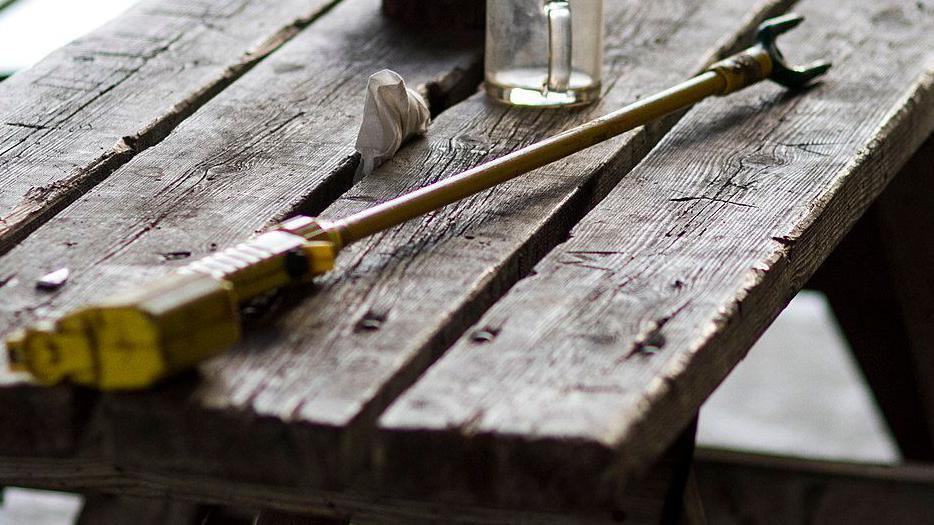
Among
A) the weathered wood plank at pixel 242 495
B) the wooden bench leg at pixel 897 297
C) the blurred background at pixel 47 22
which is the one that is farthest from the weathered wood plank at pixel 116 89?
the blurred background at pixel 47 22

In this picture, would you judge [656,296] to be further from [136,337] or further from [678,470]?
[678,470]

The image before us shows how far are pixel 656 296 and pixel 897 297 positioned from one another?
1019 mm

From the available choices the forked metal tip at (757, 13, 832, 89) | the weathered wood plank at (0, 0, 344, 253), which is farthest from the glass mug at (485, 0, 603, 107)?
the weathered wood plank at (0, 0, 344, 253)

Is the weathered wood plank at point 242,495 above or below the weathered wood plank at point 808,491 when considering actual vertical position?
above

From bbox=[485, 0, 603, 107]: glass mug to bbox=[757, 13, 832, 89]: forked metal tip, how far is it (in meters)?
0.21

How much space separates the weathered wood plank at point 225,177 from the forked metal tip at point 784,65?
0.36 meters

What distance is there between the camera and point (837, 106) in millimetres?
1507

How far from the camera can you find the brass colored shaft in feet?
3.53

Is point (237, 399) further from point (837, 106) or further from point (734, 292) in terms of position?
point (837, 106)

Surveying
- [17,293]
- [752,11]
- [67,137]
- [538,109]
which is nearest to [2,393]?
[17,293]

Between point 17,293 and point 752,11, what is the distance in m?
1.18

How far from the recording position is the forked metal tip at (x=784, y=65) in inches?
61.0

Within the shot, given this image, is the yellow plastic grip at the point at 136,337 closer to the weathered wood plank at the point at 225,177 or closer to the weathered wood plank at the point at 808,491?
the weathered wood plank at the point at 225,177

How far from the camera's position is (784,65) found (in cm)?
155
